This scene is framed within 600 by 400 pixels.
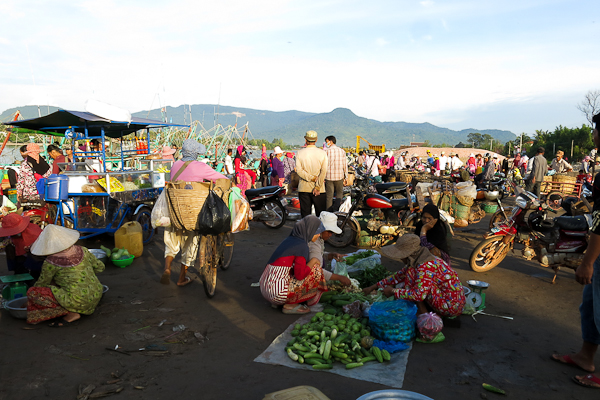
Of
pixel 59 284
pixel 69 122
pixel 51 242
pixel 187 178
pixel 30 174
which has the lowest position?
pixel 59 284

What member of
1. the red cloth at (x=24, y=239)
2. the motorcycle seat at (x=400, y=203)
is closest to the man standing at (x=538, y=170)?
the motorcycle seat at (x=400, y=203)

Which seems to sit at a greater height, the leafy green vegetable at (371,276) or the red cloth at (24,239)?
the red cloth at (24,239)

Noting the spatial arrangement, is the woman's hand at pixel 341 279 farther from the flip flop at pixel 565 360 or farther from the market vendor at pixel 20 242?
the market vendor at pixel 20 242

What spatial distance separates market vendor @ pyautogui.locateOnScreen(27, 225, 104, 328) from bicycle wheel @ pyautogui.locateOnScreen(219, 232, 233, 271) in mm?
1718

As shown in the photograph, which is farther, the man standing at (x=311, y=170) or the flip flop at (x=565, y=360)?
the man standing at (x=311, y=170)

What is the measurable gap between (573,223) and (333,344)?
13.5ft

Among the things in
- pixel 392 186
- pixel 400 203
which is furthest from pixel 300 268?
pixel 392 186

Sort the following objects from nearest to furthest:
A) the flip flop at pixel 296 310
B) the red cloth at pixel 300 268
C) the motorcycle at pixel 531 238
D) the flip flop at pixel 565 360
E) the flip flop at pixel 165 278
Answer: the flip flop at pixel 565 360 < the red cloth at pixel 300 268 < the flip flop at pixel 296 310 < the flip flop at pixel 165 278 < the motorcycle at pixel 531 238

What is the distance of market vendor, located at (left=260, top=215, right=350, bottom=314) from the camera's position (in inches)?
173

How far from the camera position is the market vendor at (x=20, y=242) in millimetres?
4586

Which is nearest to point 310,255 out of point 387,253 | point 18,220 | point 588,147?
point 387,253

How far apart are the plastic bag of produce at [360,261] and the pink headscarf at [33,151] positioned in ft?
24.6

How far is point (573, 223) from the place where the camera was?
17.7ft

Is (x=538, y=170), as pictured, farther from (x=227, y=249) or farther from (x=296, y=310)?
(x=296, y=310)
